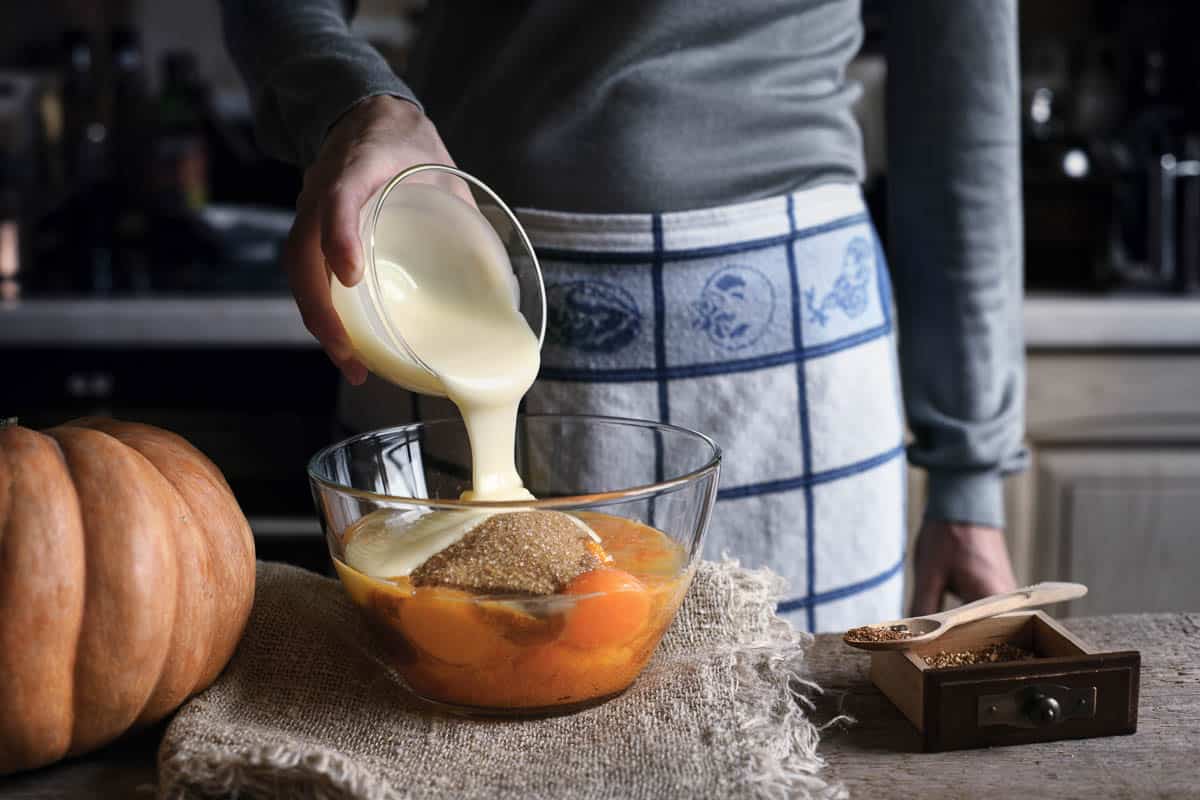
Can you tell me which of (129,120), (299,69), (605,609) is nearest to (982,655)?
(605,609)

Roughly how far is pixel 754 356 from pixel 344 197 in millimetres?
412

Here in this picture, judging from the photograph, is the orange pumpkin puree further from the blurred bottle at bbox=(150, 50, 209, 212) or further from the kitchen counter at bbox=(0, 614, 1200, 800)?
the blurred bottle at bbox=(150, 50, 209, 212)

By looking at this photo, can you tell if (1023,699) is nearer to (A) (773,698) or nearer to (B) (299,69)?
(A) (773,698)

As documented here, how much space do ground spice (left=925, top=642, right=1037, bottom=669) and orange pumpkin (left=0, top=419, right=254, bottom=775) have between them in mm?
379

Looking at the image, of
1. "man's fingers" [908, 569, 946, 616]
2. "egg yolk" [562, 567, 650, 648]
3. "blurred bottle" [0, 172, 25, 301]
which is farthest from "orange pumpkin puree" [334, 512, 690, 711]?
"blurred bottle" [0, 172, 25, 301]

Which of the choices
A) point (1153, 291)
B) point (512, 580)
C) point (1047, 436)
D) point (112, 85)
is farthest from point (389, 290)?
point (112, 85)

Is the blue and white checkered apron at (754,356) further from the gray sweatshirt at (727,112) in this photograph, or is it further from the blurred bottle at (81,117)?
the blurred bottle at (81,117)

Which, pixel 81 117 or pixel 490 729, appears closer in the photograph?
pixel 490 729

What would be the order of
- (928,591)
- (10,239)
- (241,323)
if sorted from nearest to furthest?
(928,591), (241,323), (10,239)

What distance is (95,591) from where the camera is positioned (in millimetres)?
559

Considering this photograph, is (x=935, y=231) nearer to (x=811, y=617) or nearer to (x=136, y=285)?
(x=811, y=617)

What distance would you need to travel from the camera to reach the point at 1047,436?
1.83m

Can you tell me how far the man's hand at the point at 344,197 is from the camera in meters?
0.65

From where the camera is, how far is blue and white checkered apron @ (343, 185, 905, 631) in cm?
94
